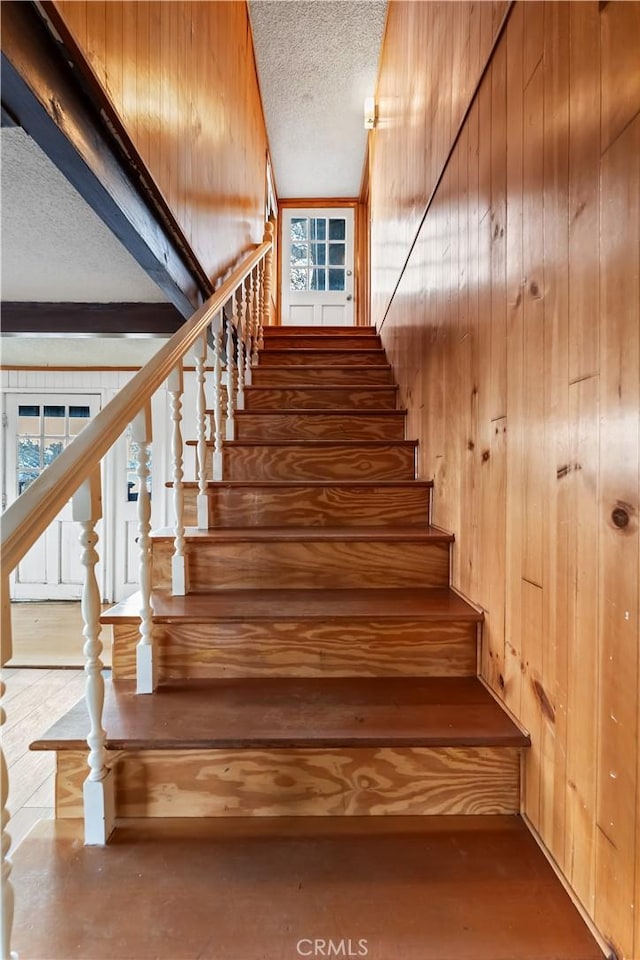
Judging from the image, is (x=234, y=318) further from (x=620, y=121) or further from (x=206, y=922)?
(x=206, y=922)

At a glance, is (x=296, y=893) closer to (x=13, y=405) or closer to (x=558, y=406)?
(x=558, y=406)

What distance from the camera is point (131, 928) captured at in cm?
79

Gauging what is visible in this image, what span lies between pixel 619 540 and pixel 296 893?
0.82 metres

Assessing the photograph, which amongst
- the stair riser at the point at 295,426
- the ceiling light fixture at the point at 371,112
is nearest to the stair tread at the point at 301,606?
the stair riser at the point at 295,426

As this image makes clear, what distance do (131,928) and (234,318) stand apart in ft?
7.66

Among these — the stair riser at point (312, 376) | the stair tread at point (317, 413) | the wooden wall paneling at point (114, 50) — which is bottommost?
the stair tread at point (317, 413)

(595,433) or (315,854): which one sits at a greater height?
(595,433)

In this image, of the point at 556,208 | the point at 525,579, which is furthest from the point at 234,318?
the point at 525,579

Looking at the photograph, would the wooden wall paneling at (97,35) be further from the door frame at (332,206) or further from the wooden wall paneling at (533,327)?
the door frame at (332,206)

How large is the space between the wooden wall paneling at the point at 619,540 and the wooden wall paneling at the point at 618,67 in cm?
3

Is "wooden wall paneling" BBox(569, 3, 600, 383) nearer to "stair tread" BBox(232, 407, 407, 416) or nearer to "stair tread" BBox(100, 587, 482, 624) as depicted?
"stair tread" BBox(100, 587, 482, 624)

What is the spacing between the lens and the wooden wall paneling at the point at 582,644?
0.79 metres

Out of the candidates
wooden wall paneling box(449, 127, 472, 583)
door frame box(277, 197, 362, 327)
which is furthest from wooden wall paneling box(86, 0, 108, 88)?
door frame box(277, 197, 362, 327)

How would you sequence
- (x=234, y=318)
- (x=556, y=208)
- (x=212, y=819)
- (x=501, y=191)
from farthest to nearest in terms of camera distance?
1. (x=234, y=318)
2. (x=501, y=191)
3. (x=212, y=819)
4. (x=556, y=208)
